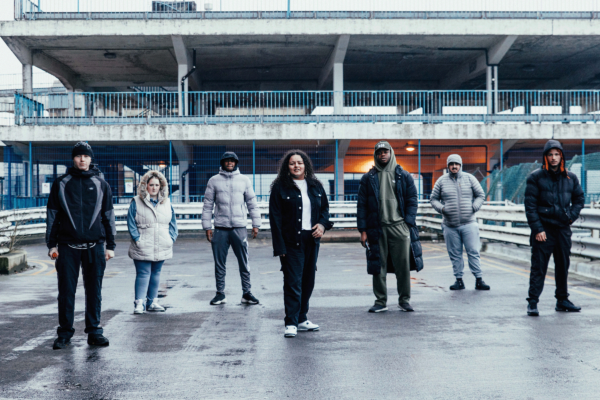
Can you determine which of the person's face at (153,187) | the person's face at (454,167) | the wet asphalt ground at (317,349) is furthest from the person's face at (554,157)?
the person's face at (153,187)

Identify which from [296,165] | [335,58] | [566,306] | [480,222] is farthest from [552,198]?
[335,58]

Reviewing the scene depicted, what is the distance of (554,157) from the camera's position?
21.8 feet

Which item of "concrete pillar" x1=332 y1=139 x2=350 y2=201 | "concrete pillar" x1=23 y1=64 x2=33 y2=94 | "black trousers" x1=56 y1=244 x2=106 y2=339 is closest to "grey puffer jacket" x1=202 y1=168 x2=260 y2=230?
"black trousers" x1=56 y1=244 x2=106 y2=339

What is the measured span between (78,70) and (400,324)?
2554cm

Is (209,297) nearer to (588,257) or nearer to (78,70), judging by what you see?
(588,257)

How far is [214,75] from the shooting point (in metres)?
29.1

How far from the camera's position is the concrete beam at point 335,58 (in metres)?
22.7

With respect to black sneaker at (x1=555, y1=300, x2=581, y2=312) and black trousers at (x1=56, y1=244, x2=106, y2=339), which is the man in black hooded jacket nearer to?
black sneaker at (x1=555, y1=300, x2=581, y2=312)

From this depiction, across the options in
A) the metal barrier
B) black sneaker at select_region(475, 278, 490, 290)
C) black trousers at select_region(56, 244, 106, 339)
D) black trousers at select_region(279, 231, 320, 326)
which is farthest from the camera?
the metal barrier

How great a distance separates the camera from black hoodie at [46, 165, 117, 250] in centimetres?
541

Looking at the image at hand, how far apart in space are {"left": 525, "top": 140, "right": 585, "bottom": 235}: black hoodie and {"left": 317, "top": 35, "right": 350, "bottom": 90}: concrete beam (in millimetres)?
16628

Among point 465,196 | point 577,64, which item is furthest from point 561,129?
point 465,196

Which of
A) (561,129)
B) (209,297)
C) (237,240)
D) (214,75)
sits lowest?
(209,297)

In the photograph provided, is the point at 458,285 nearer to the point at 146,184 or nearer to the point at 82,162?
the point at 146,184
